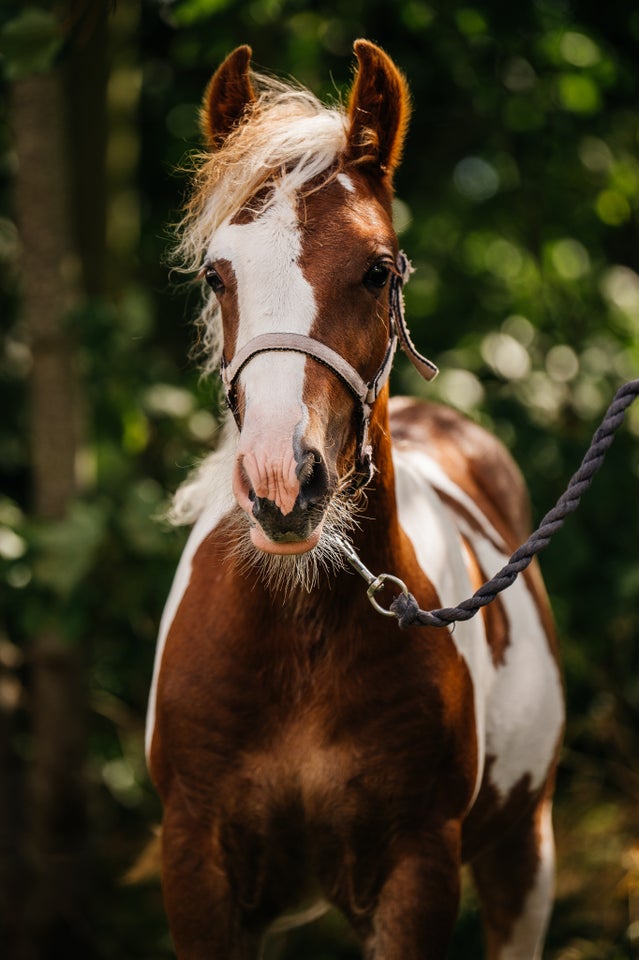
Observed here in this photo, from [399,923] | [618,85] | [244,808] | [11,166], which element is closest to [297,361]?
[244,808]

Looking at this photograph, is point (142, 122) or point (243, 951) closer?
point (243, 951)

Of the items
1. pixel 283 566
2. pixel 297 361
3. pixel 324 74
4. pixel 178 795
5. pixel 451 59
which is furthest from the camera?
pixel 324 74

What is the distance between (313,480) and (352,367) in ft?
0.93

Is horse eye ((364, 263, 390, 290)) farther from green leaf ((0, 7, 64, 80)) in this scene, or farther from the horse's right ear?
green leaf ((0, 7, 64, 80))

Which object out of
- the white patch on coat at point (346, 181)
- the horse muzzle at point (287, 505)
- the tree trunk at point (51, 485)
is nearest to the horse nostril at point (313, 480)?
the horse muzzle at point (287, 505)

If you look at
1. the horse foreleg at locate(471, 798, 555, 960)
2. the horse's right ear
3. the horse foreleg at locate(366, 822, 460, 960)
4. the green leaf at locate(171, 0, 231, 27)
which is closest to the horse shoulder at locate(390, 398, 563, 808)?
the horse foreleg at locate(471, 798, 555, 960)

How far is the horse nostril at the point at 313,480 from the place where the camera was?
1.74 metres

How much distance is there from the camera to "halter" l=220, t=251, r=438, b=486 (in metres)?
1.86

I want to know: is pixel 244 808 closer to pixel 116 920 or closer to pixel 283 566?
pixel 283 566

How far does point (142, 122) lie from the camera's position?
6.43 metres

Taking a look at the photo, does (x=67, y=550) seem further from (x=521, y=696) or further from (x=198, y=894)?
(x=198, y=894)

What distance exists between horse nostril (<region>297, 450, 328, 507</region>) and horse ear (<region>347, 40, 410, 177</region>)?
72 centimetres

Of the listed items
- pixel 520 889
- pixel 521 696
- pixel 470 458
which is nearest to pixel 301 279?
pixel 521 696

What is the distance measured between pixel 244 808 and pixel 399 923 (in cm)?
38
